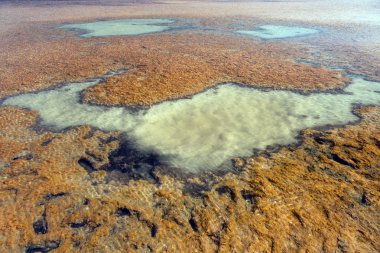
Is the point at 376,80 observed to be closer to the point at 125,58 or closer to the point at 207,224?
the point at 207,224

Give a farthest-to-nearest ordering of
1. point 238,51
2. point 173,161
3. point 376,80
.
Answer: point 238,51, point 376,80, point 173,161

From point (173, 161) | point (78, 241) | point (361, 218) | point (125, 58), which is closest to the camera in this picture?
point (78, 241)

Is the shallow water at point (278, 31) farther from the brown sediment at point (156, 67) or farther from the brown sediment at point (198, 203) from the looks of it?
the brown sediment at point (198, 203)

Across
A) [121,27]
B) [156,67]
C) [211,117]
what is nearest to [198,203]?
[211,117]

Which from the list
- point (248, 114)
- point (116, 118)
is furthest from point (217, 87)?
point (116, 118)

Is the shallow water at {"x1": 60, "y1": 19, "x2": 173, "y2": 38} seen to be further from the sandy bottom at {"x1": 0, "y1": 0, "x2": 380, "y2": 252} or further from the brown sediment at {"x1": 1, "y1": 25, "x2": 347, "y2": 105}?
the sandy bottom at {"x1": 0, "y1": 0, "x2": 380, "y2": 252}

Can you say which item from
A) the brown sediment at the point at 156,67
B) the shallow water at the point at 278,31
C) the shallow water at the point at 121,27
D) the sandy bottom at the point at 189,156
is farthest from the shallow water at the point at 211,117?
the shallow water at the point at 121,27

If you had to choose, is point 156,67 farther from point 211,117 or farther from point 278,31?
point 278,31
